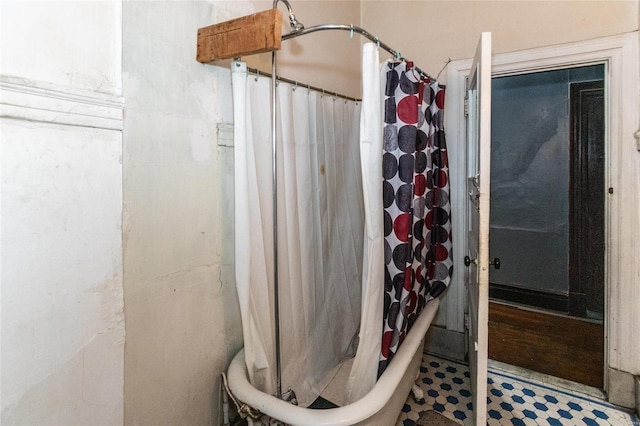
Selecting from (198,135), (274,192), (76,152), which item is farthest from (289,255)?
(76,152)

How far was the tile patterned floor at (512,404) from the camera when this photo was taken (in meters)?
1.71

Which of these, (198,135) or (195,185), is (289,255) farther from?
(198,135)

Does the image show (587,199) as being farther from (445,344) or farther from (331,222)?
(331,222)

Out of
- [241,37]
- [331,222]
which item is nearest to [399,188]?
[331,222]

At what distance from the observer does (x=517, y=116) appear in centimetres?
276

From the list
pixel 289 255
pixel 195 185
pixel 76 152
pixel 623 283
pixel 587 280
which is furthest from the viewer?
pixel 587 280

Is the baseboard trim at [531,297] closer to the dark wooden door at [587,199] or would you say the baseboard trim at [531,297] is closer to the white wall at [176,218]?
the dark wooden door at [587,199]

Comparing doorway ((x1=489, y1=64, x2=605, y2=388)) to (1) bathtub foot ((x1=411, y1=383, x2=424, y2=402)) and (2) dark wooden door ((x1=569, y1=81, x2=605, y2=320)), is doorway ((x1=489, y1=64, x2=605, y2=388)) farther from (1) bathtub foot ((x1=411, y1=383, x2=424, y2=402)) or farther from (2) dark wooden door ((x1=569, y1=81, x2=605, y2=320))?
(1) bathtub foot ((x1=411, y1=383, x2=424, y2=402))

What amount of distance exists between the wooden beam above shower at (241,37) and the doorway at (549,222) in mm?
1866

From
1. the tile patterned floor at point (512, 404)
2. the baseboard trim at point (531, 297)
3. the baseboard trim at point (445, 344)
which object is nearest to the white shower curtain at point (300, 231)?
the tile patterned floor at point (512, 404)

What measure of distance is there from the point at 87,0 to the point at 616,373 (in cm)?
285

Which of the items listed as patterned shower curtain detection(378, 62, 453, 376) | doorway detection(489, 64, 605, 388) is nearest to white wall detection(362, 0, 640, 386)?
doorway detection(489, 64, 605, 388)

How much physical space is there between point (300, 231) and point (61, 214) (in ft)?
2.95

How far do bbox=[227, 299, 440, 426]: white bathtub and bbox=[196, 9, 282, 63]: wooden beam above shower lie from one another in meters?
1.18
